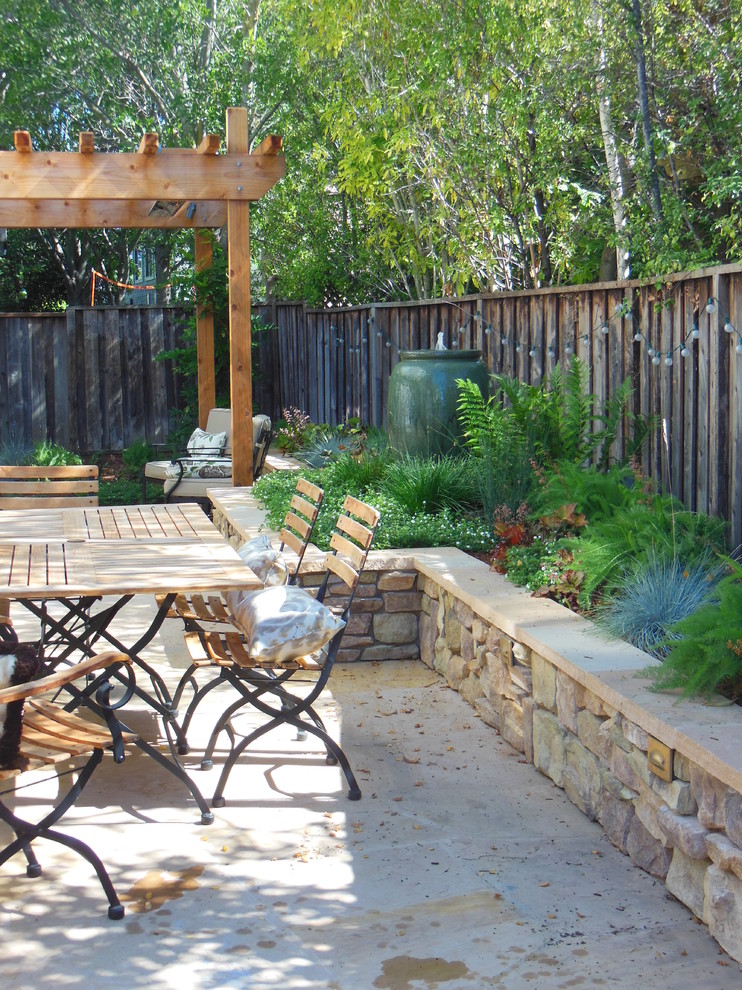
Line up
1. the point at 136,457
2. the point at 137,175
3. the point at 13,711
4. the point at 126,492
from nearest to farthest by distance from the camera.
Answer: the point at 13,711 < the point at 137,175 < the point at 126,492 < the point at 136,457

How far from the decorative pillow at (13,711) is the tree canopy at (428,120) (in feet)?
12.2

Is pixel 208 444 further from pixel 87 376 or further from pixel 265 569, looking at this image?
pixel 265 569

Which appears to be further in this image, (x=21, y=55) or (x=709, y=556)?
(x=21, y=55)

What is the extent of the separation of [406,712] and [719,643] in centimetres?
180

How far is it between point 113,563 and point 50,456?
7.14 m

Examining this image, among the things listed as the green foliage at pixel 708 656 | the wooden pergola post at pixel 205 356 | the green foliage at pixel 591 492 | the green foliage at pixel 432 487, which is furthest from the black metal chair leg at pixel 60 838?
the wooden pergola post at pixel 205 356

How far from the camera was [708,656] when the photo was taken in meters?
3.14

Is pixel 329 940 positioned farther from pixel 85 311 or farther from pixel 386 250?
pixel 85 311

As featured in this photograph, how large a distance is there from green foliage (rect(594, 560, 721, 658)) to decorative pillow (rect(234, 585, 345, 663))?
1.02 meters

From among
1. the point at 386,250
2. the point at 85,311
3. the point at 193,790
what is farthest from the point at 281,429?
the point at 193,790

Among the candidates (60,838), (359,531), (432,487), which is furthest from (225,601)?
(432,487)

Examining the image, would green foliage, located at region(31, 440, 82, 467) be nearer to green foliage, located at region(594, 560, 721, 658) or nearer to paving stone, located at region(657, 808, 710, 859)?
green foliage, located at region(594, 560, 721, 658)

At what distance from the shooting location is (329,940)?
2.80 meters

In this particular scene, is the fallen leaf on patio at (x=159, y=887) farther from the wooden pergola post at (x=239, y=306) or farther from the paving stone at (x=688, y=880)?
the wooden pergola post at (x=239, y=306)
